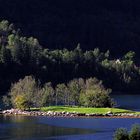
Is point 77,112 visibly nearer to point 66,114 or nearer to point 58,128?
point 66,114

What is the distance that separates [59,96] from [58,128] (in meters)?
60.2

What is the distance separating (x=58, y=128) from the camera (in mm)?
119500

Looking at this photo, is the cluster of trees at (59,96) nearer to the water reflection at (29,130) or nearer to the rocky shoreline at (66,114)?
the rocky shoreline at (66,114)

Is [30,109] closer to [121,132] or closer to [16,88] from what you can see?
[16,88]

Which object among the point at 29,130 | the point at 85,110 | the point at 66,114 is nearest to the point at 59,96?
the point at 85,110

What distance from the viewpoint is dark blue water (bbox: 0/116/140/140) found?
105 m

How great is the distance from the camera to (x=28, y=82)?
177 meters

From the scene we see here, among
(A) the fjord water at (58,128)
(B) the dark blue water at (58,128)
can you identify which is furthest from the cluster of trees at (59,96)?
(B) the dark blue water at (58,128)

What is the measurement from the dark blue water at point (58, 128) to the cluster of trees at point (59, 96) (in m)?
22.1

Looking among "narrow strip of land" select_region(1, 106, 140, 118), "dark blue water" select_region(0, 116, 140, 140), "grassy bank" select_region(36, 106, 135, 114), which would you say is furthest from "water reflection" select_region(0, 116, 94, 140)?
"grassy bank" select_region(36, 106, 135, 114)

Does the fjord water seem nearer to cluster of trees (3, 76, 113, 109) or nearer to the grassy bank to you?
the grassy bank

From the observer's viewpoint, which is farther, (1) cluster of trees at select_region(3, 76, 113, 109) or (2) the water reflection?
(1) cluster of trees at select_region(3, 76, 113, 109)

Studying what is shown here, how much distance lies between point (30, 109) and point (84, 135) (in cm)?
5575

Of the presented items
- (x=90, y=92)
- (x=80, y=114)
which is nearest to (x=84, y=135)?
(x=80, y=114)
